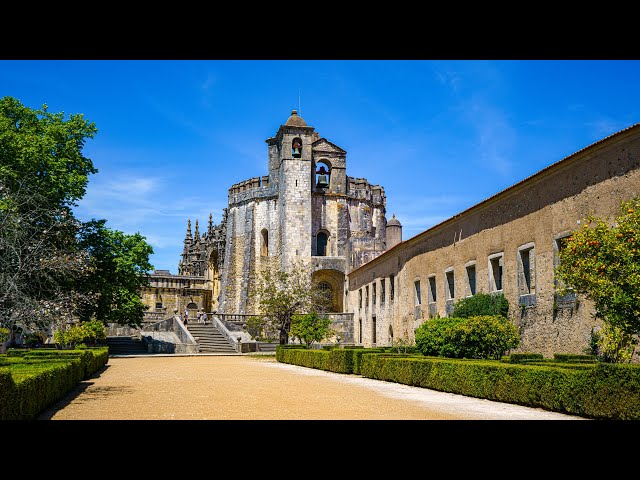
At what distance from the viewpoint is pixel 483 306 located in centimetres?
2106

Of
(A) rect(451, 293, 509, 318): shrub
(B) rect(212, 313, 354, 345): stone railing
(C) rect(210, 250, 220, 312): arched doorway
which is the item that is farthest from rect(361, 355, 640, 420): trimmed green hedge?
(C) rect(210, 250, 220, 312): arched doorway

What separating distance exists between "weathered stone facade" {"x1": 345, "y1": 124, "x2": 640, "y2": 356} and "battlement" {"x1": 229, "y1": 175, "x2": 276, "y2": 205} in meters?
23.7

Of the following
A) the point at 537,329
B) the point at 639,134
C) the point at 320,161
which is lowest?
the point at 537,329

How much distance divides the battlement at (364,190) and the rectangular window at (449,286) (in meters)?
27.3

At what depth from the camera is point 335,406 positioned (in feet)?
37.6

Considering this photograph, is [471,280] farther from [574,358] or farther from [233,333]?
[233,333]

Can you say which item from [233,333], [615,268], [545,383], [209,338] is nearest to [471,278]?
[615,268]

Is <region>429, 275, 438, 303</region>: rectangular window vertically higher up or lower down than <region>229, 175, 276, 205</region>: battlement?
lower down

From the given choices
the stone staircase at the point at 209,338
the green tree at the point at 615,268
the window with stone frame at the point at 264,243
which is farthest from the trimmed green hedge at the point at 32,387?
the window with stone frame at the point at 264,243

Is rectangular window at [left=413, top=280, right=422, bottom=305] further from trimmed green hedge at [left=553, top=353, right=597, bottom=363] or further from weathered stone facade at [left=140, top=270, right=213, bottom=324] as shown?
weathered stone facade at [left=140, top=270, right=213, bottom=324]

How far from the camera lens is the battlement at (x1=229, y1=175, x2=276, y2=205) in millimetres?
52041
